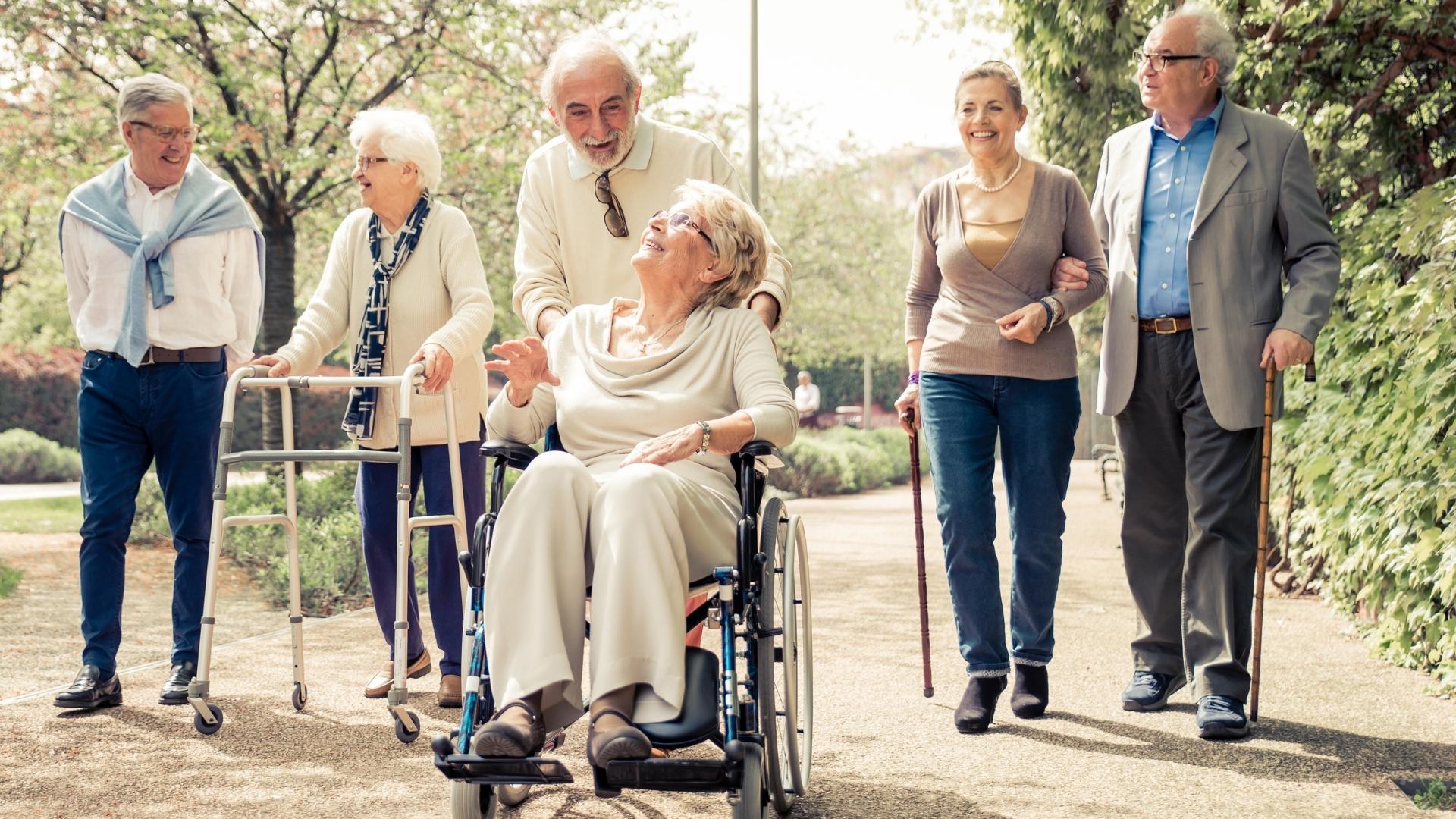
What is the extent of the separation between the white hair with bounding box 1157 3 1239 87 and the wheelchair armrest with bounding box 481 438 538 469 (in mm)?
2450

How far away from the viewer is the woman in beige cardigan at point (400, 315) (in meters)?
4.89

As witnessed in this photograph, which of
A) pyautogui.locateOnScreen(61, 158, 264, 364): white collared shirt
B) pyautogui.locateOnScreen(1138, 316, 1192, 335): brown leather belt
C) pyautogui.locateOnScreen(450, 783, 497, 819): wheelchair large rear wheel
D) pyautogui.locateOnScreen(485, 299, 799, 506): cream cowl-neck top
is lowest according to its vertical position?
pyautogui.locateOnScreen(450, 783, 497, 819): wheelchair large rear wheel

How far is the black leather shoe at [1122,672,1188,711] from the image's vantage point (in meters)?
4.82

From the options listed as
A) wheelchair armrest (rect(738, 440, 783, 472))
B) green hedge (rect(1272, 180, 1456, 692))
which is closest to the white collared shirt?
wheelchair armrest (rect(738, 440, 783, 472))

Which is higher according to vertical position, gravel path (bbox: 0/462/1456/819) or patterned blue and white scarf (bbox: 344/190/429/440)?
patterned blue and white scarf (bbox: 344/190/429/440)

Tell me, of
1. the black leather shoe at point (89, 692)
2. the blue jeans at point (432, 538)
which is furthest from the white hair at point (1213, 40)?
the black leather shoe at point (89, 692)

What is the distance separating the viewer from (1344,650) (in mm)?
5922

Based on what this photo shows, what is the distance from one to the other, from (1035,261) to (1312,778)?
1.75 m

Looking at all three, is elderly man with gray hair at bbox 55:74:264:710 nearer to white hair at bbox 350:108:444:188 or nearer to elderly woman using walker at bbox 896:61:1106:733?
white hair at bbox 350:108:444:188

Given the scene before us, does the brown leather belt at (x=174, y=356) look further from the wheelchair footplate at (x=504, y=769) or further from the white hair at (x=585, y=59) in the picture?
the wheelchair footplate at (x=504, y=769)

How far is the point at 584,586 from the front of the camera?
3.20 metres

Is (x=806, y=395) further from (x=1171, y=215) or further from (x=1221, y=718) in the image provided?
(x=1221, y=718)

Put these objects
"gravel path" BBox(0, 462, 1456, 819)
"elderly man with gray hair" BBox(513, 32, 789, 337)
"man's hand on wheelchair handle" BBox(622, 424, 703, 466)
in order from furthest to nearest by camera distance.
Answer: "elderly man with gray hair" BBox(513, 32, 789, 337), "gravel path" BBox(0, 462, 1456, 819), "man's hand on wheelchair handle" BBox(622, 424, 703, 466)

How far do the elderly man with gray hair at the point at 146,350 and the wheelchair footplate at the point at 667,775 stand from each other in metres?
2.68
